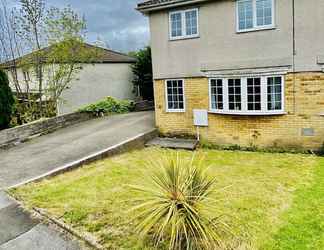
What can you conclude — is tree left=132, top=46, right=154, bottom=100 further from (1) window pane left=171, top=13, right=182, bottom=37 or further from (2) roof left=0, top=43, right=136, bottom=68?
(1) window pane left=171, top=13, right=182, bottom=37

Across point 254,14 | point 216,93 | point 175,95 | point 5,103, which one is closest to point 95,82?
point 5,103

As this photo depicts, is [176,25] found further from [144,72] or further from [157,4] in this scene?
[144,72]

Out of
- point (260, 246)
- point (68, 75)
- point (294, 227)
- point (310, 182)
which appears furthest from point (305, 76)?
point (68, 75)

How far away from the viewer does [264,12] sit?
12820 mm

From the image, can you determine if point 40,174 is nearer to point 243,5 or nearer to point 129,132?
point 129,132

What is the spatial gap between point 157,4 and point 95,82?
465 inches

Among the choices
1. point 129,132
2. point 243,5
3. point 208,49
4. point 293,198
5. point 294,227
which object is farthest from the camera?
point 129,132

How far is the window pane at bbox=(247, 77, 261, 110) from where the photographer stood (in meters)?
13.3

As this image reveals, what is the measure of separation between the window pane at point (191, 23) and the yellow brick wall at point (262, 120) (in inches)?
86.9

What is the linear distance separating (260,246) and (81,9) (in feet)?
61.7

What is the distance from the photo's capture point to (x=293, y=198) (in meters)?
8.37

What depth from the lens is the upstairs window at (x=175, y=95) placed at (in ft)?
51.1

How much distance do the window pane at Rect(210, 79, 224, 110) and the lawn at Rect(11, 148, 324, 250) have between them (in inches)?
102

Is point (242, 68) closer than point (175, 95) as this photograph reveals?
Yes
